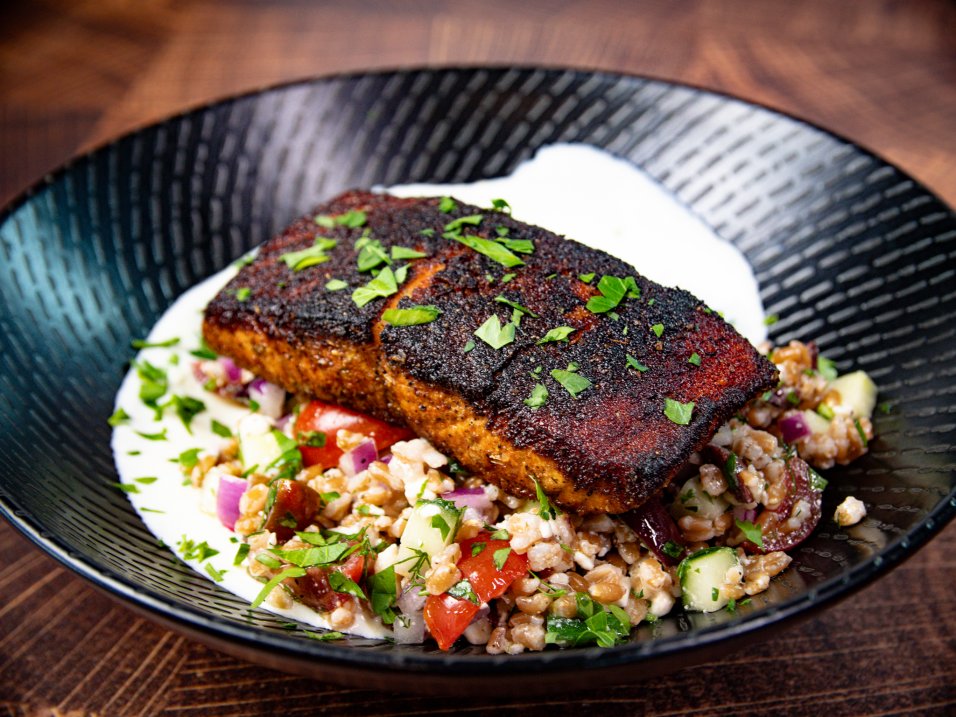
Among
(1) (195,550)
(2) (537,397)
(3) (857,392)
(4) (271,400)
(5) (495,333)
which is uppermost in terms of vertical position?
(5) (495,333)

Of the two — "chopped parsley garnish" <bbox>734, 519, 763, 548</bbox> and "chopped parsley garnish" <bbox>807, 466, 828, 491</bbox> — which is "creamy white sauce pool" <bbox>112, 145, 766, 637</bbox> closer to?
Answer: "chopped parsley garnish" <bbox>807, 466, 828, 491</bbox>

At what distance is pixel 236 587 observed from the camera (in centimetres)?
333

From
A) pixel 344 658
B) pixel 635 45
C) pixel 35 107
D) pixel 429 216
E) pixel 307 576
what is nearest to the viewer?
pixel 344 658

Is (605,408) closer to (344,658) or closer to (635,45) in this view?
(344,658)

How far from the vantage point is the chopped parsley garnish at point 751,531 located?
333cm

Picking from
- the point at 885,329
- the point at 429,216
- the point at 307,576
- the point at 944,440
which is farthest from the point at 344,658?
the point at 885,329

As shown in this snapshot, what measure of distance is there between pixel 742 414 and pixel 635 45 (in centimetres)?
423

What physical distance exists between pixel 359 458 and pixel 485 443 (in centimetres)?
62

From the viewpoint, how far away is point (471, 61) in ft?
22.5

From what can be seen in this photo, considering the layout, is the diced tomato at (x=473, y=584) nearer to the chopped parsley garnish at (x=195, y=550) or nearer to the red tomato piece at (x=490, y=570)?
the red tomato piece at (x=490, y=570)

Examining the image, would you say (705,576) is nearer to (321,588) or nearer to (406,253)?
(321,588)

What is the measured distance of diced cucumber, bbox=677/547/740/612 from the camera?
316cm

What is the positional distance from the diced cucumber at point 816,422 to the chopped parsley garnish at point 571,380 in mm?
1119

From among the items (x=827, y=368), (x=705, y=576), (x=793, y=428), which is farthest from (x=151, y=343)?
(x=827, y=368)
